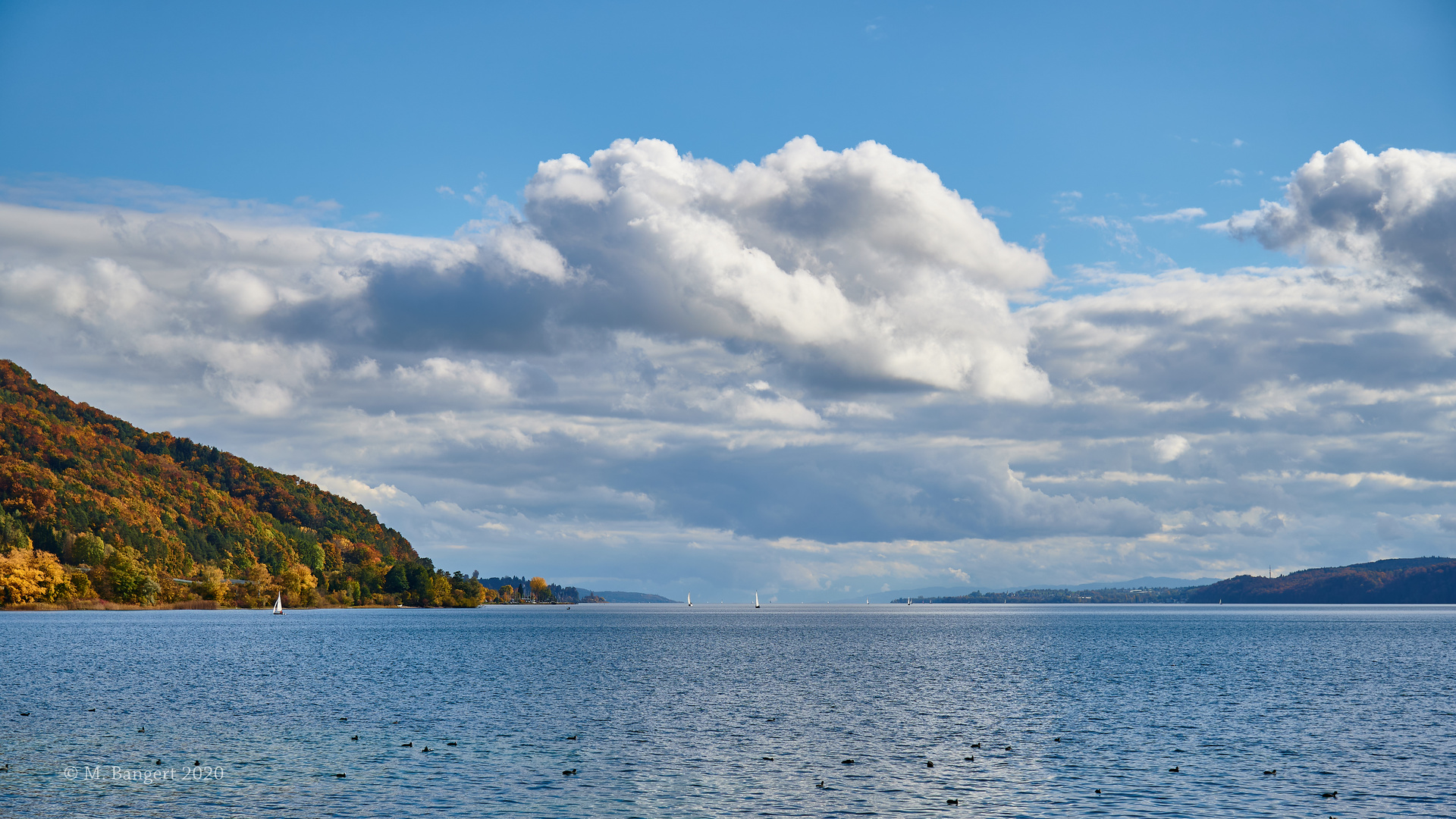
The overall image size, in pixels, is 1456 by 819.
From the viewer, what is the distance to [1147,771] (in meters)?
56.6

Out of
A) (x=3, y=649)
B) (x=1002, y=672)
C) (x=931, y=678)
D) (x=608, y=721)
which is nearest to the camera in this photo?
(x=608, y=721)

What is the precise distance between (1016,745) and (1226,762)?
1186 cm

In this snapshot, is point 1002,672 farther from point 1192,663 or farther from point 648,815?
point 648,815

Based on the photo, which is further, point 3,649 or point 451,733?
point 3,649

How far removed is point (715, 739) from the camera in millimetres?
66875

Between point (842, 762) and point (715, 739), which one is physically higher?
point (842, 762)

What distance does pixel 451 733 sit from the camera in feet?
229

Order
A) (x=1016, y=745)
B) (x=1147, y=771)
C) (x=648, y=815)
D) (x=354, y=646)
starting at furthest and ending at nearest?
(x=354, y=646) → (x=1016, y=745) → (x=1147, y=771) → (x=648, y=815)

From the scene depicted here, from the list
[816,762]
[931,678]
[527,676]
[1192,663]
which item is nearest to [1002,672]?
[931,678]

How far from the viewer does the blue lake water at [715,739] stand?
Result: 48.4 m

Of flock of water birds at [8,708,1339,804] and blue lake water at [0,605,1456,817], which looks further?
flock of water birds at [8,708,1339,804]

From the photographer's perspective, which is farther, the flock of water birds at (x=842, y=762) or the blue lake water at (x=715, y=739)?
the flock of water birds at (x=842, y=762)

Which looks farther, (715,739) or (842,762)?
(715,739)

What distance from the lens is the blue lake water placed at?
159 ft
